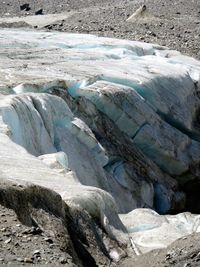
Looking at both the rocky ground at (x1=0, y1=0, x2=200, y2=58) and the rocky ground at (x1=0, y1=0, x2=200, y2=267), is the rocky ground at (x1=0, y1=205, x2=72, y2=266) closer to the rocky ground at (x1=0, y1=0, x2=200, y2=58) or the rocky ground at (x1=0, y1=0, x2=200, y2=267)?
the rocky ground at (x1=0, y1=0, x2=200, y2=267)

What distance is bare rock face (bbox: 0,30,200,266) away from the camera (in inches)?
330

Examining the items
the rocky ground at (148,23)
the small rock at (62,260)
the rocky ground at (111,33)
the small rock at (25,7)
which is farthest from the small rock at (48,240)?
the small rock at (25,7)

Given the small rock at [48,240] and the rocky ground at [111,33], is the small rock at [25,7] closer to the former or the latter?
the rocky ground at [111,33]

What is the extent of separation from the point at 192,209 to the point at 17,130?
17.0ft

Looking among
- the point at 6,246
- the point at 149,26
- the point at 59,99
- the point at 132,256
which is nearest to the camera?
the point at 6,246

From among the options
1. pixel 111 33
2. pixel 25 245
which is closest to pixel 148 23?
pixel 111 33

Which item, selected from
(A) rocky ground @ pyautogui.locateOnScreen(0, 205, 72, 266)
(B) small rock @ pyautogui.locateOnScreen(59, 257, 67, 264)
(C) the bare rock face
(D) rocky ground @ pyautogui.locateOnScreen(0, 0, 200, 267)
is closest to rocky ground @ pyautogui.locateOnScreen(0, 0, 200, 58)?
(D) rocky ground @ pyautogui.locateOnScreen(0, 0, 200, 267)

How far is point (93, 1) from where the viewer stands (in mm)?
43312

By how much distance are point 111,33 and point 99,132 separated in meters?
13.3

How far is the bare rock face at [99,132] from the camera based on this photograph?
27.5 feet

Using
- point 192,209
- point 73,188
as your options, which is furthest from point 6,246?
point 192,209

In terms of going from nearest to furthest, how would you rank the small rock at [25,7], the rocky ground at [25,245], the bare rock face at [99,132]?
the rocky ground at [25,245] < the bare rock face at [99,132] < the small rock at [25,7]

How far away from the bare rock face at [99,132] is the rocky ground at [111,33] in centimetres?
37

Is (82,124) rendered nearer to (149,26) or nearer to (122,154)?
(122,154)
